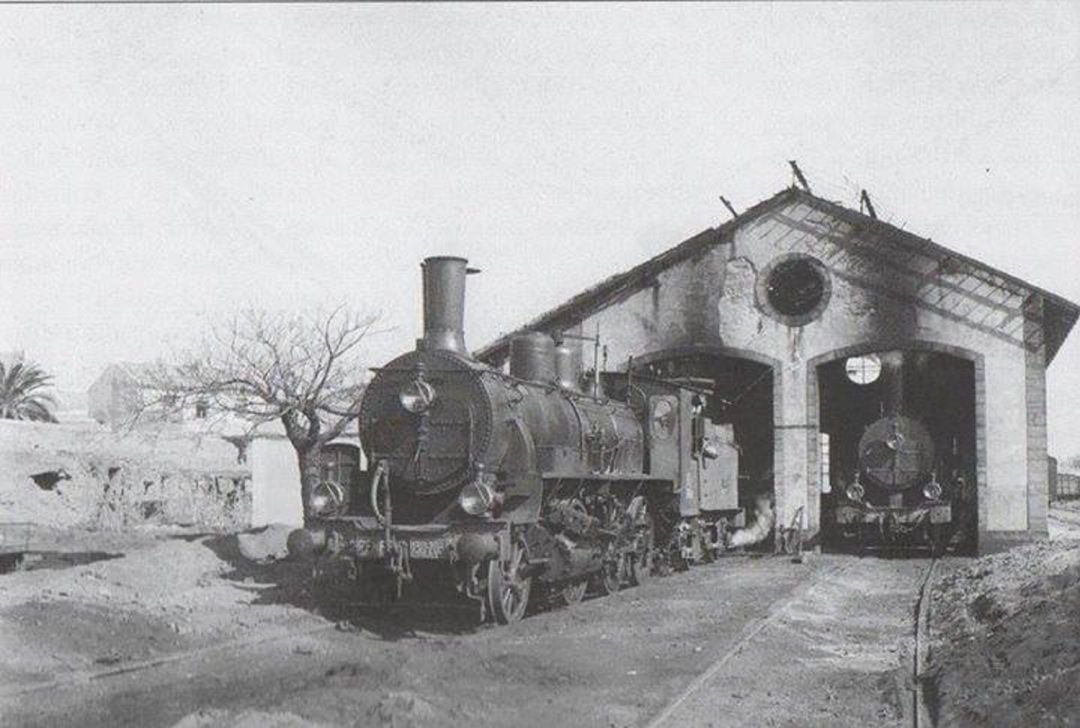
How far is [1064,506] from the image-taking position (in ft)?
156

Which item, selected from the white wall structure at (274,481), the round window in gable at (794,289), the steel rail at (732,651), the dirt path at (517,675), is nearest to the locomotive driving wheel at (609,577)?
the dirt path at (517,675)

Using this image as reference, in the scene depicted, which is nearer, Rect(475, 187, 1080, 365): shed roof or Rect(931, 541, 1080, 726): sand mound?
Rect(931, 541, 1080, 726): sand mound

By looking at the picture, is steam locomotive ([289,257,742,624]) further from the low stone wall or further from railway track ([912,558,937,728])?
the low stone wall

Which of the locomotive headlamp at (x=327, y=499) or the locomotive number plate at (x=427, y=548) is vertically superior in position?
the locomotive headlamp at (x=327, y=499)

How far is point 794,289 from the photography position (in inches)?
904

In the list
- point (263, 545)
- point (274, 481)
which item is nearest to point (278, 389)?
point (263, 545)

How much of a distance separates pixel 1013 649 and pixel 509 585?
4798 mm

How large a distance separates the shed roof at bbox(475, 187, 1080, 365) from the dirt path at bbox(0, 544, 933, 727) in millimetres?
10335

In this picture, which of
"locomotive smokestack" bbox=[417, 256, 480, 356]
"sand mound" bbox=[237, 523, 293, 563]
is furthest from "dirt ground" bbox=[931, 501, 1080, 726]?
"sand mound" bbox=[237, 523, 293, 563]

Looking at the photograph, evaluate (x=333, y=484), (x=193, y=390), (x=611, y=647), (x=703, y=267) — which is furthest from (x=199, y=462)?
(x=611, y=647)

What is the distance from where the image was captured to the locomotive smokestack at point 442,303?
39.3 ft

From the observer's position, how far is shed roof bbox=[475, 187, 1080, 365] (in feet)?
69.1

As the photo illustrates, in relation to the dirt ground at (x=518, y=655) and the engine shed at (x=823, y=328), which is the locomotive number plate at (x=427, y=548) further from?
the engine shed at (x=823, y=328)

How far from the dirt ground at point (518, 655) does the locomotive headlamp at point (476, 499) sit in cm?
125
